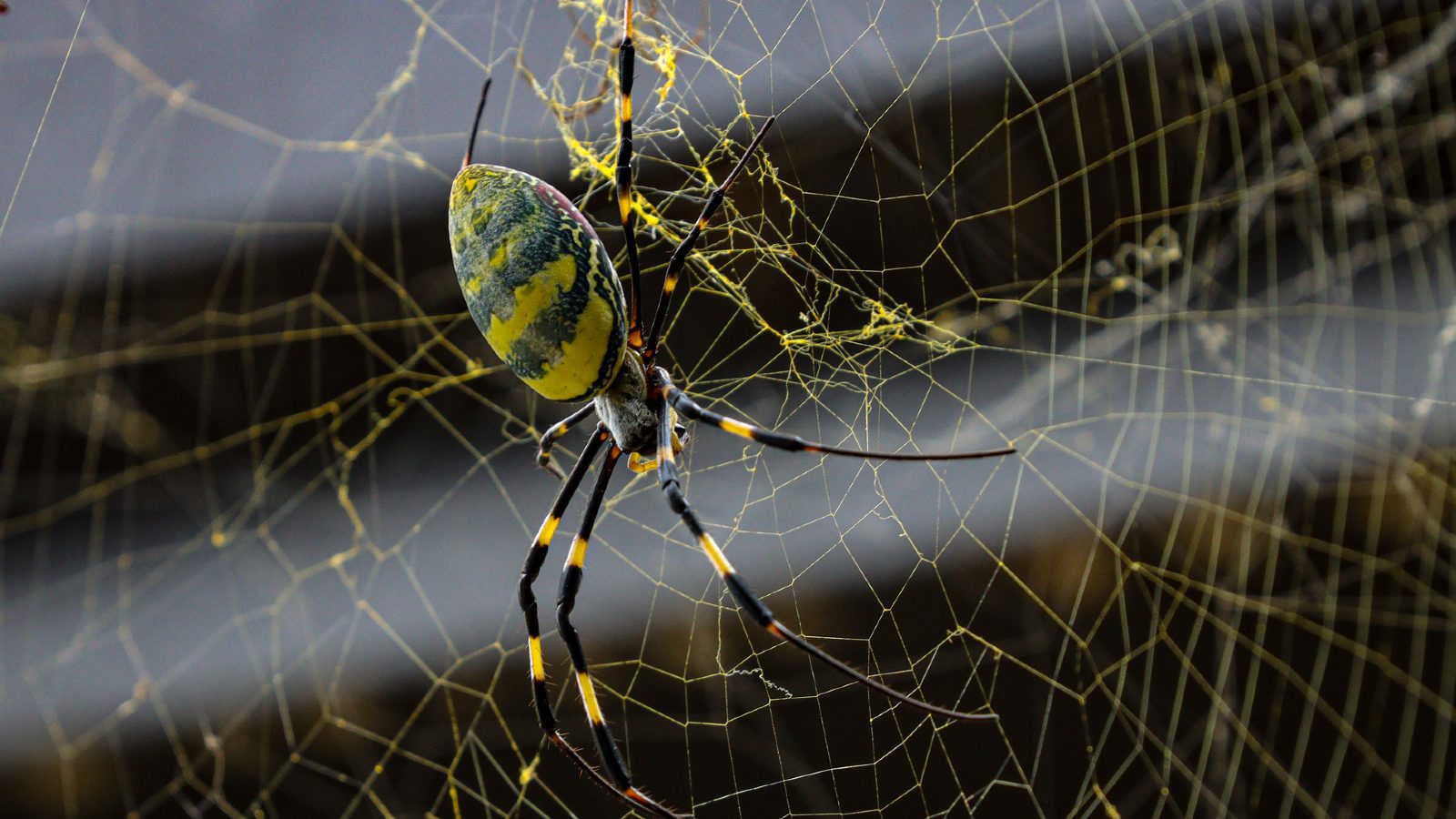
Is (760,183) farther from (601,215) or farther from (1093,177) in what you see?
(1093,177)

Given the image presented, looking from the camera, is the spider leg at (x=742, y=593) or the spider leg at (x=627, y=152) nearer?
the spider leg at (x=742, y=593)

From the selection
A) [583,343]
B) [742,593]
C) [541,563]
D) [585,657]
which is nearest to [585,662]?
[585,657]

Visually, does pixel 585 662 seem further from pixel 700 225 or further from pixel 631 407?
pixel 700 225

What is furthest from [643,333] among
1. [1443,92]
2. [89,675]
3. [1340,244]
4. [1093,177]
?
[89,675]

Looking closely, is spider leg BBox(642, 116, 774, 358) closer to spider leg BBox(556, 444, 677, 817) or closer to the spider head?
the spider head

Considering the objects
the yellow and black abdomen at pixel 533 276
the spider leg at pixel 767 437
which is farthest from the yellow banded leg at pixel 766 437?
the yellow and black abdomen at pixel 533 276

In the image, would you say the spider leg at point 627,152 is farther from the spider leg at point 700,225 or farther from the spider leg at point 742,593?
the spider leg at point 742,593

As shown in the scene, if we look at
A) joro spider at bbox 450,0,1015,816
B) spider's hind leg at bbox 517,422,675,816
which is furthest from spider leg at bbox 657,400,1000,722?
spider's hind leg at bbox 517,422,675,816
